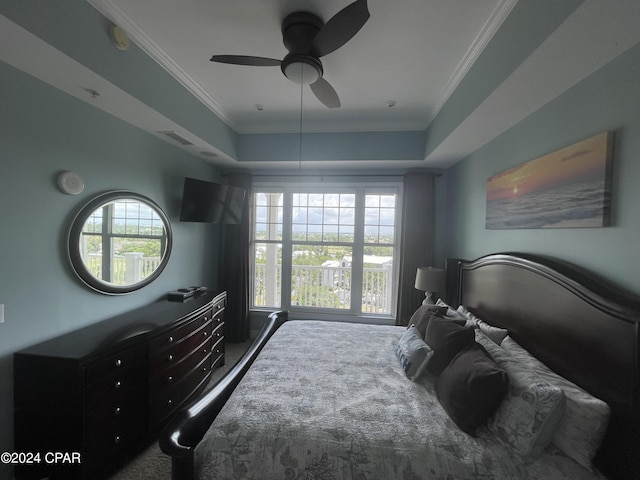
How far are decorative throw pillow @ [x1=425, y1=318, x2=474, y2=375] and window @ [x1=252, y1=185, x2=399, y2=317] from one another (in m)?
1.94

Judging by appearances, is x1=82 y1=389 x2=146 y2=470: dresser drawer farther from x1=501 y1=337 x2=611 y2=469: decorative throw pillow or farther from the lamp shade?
the lamp shade

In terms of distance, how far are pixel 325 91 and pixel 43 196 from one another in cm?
206

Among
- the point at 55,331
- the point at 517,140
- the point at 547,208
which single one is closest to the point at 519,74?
the point at 517,140

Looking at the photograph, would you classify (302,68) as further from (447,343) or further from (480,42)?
(447,343)

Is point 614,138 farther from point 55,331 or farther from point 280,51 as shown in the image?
point 55,331

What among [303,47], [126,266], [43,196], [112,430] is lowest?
[112,430]

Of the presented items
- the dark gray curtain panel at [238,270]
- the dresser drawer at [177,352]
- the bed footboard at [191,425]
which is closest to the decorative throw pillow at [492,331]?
the bed footboard at [191,425]

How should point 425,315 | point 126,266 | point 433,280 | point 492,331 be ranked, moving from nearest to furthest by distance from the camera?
1. point 492,331
2. point 425,315
3. point 126,266
4. point 433,280

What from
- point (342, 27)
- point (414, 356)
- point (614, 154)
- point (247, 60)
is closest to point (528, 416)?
point (414, 356)

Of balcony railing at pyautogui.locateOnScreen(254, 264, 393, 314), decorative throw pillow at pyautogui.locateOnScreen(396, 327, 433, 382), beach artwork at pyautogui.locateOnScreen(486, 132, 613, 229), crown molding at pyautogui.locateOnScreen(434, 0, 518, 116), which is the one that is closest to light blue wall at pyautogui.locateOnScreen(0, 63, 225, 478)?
balcony railing at pyautogui.locateOnScreen(254, 264, 393, 314)

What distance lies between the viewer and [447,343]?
5.07ft

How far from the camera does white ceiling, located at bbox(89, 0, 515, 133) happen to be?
1464mm

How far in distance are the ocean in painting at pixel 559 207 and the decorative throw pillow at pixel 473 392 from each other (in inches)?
36.9

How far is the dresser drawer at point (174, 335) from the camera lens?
1.86 meters
